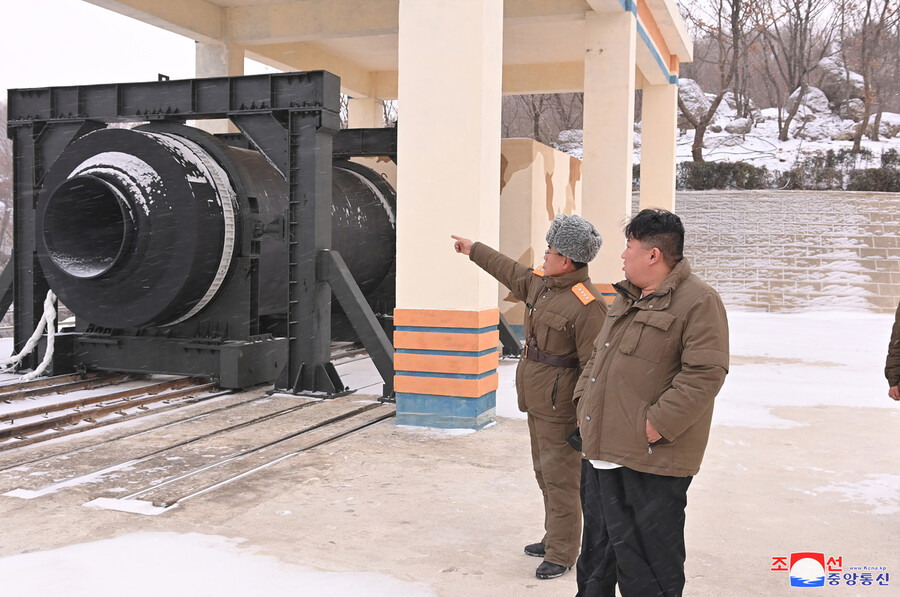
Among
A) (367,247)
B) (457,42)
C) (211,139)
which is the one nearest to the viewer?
(457,42)

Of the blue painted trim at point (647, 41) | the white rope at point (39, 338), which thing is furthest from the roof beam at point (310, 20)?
the white rope at point (39, 338)

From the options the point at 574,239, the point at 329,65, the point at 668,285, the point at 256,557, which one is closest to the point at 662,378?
the point at 668,285

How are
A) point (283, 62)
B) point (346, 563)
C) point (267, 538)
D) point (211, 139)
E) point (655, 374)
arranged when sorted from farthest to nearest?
point (283, 62)
point (211, 139)
point (267, 538)
point (346, 563)
point (655, 374)

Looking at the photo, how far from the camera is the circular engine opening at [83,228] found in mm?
9555

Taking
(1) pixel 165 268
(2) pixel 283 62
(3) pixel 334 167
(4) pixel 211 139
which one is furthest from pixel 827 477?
(2) pixel 283 62

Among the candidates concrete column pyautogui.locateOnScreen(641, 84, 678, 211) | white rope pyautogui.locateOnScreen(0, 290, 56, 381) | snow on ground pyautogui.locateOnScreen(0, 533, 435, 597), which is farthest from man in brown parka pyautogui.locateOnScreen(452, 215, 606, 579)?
concrete column pyautogui.locateOnScreen(641, 84, 678, 211)

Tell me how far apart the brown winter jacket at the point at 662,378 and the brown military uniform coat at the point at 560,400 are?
3.04ft

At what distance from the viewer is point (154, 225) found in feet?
30.6

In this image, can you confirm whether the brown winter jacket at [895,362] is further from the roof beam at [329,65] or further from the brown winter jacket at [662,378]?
the roof beam at [329,65]

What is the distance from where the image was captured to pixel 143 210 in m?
9.27

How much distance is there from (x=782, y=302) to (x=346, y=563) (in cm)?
2054

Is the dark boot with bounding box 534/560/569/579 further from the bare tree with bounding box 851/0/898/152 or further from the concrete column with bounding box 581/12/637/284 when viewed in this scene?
the bare tree with bounding box 851/0/898/152

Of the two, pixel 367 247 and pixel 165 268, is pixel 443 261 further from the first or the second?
pixel 367 247

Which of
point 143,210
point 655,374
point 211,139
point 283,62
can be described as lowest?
point 655,374
